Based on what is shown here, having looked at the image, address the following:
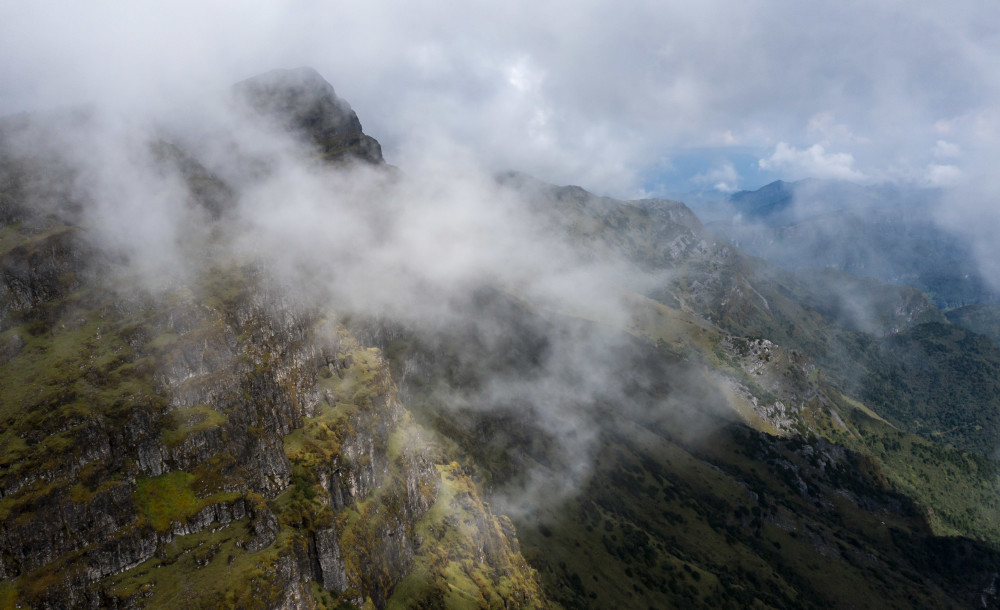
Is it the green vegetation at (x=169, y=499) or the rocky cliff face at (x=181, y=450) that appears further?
the green vegetation at (x=169, y=499)

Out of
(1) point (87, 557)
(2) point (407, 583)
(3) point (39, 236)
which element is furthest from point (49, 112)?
(2) point (407, 583)

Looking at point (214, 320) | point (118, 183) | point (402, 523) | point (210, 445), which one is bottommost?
point (402, 523)

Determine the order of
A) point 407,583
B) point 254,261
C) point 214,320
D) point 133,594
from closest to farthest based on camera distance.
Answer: point 133,594 < point 214,320 < point 407,583 < point 254,261

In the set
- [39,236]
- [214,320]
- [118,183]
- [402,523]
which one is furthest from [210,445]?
[118,183]

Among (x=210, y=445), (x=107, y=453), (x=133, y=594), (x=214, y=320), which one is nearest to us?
(x=133, y=594)

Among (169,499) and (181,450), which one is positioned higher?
(181,450)

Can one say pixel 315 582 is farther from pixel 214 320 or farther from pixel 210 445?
pixel 214 320

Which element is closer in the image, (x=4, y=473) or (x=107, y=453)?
(x=4, y=473)

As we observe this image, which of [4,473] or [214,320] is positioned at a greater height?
[214,320]

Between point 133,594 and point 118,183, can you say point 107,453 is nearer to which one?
point 133,594

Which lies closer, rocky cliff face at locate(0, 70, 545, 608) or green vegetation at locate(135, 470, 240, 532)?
rocky cliff face at locate(0, 70, 545, 608)

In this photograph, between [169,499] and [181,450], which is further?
[181,450]
